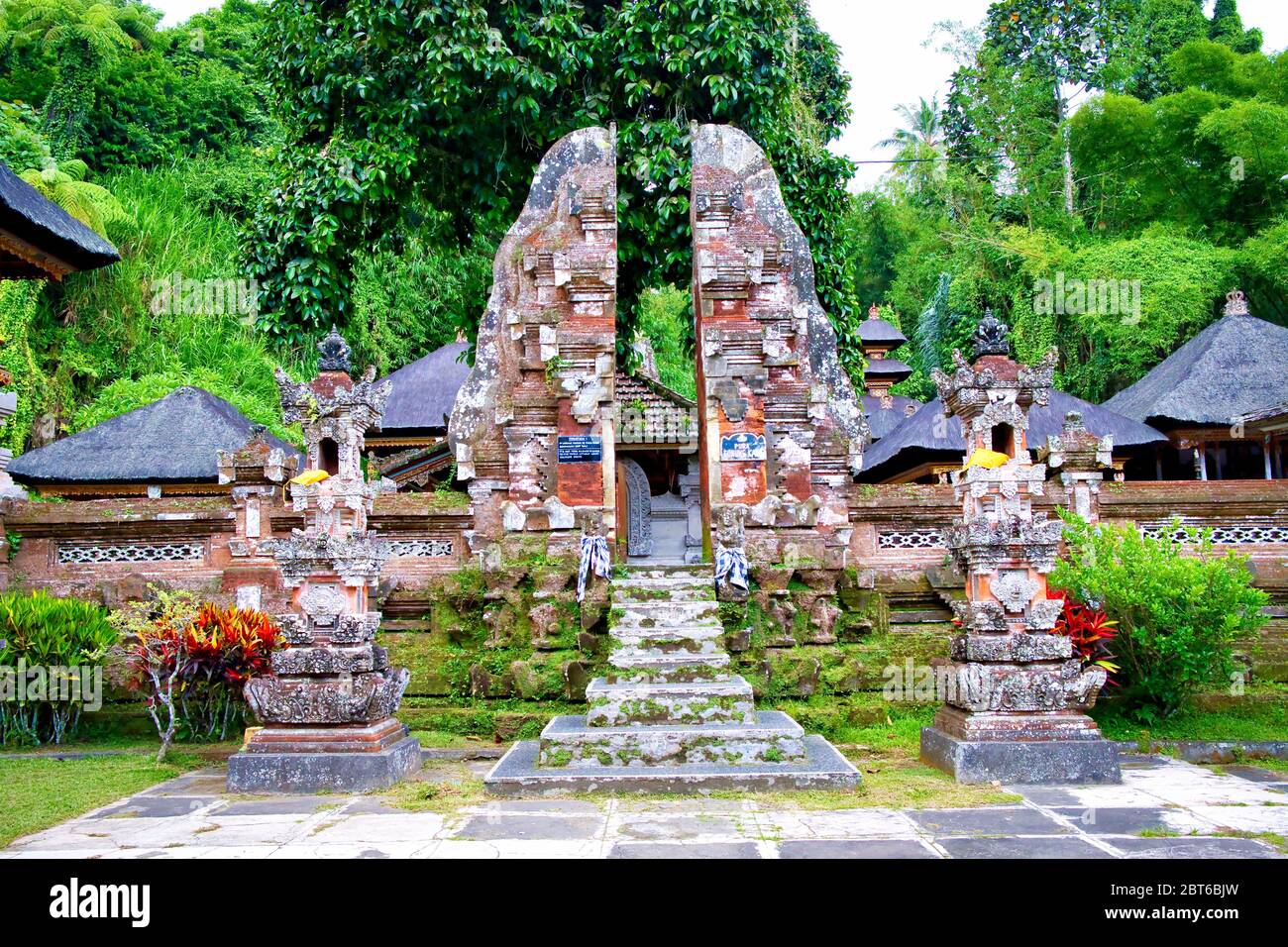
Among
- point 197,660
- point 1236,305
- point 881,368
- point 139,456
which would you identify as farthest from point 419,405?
point 1236,305

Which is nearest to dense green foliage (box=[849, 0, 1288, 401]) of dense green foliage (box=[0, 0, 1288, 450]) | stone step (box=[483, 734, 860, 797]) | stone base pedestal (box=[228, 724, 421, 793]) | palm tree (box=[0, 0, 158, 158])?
dense green foliage (box=[0, 0, 1288, 450])

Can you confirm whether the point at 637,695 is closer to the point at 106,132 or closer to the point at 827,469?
the point at 827,469

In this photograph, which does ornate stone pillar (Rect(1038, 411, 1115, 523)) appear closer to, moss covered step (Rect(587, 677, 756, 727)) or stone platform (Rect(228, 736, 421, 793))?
moss covered step (Rect(587, 677, 756, 727))

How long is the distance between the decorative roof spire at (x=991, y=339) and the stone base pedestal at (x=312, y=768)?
17.9ft

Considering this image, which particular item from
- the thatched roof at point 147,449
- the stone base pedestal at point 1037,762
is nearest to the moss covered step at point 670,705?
the stone base pedestal at point 1037,762

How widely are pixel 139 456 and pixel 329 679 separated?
10.4 m

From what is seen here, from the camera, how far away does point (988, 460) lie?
7.38m

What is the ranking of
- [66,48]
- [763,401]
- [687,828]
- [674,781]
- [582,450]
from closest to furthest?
1. [687,828]
2. [674,781]
3. [582,450]
4. [763,401]
5. [66,48]

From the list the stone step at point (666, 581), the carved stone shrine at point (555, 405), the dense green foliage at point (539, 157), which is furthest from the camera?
the dense green foliage at point (539, 157)

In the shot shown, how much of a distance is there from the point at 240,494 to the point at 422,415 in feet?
31.6

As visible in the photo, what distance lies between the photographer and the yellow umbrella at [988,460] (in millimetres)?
7359

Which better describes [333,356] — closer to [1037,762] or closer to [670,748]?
[670,748]

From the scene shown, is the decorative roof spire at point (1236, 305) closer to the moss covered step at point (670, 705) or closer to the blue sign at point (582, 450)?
the blue sign at point (582, 450)

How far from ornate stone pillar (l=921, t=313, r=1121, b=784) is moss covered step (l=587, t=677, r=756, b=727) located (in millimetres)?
1468
